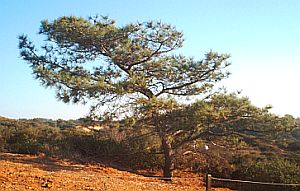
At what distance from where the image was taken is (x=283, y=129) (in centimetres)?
1480

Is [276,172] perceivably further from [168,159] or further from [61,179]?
[61,179]

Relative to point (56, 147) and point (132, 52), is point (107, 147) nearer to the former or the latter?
point (56, 147)

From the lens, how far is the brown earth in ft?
34.8

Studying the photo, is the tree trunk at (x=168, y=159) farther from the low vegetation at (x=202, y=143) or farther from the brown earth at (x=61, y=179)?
the brown earth at (x=61, y=179)

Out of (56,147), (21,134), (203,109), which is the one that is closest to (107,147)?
(56,147)

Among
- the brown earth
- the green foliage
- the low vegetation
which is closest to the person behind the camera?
the brown earth

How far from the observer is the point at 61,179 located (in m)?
11.9

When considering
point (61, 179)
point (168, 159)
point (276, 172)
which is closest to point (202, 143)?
point (168, 159)

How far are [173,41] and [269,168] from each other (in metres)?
6.83

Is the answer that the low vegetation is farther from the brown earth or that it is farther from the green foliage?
the brown earth

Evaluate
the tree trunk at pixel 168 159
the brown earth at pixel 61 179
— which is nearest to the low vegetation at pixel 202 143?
the tree trunk at pixel 168 159

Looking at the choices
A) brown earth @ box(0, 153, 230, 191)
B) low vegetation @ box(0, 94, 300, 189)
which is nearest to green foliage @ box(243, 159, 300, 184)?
low vegetation @ box(0, 94, 300, 189)

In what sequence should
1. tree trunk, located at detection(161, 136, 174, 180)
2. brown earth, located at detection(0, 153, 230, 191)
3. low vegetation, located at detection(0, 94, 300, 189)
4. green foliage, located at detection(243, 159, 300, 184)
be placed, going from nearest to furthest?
brown earth, located at detection(0, 153, 230, 191), low vegetation, located at detection(0, 94, 300, 189), green foliage, located at detection(243, 159, 300, 184), tree trunk, located at detection(161, 136, 174, 180)

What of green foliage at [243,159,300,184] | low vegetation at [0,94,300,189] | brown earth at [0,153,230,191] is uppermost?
low vegetation at [0,94,300,189]
